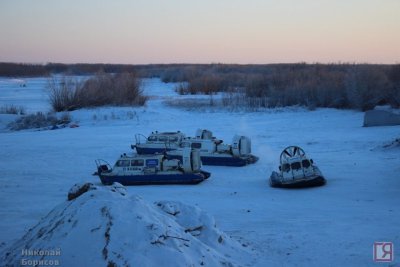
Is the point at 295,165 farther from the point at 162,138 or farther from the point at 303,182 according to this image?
the point at 162,138

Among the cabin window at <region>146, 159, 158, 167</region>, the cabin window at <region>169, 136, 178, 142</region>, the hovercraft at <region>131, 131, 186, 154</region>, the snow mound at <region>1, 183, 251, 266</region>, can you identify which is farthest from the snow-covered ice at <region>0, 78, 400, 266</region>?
the cabin window at <region>169, 136, 178, 142</region>

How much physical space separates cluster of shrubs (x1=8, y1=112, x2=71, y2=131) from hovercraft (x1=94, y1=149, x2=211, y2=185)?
19.6m

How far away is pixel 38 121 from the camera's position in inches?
1465

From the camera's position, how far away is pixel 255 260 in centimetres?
827

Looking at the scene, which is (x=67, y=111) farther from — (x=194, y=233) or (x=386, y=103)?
(x=194, y=233)

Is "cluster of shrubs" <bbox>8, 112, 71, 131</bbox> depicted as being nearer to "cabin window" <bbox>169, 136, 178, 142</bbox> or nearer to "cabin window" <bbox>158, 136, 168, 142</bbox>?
"cabin window" <bbox>158, 136, 168, 142</bbox>

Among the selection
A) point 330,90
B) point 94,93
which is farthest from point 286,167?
point 94,93

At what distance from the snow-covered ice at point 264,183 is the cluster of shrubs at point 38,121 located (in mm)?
1330

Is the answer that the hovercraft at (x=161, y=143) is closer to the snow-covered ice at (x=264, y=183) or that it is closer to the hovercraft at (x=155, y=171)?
the snow-covered ice at (x=264, y=183)

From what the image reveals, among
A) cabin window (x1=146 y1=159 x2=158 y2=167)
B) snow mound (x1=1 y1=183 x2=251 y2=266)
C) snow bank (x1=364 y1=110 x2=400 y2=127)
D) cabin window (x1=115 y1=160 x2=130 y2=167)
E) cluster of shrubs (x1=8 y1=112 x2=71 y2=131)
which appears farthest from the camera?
cluster of shrubs (x1=8 y1=112 x2=71 y2=131)

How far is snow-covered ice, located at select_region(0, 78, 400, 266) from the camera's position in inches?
380

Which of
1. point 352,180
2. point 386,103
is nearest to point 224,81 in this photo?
point 386,103

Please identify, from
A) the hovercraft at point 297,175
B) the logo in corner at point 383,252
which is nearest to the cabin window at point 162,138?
the hovercraft at point 297,175

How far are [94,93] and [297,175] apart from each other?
99.5 feet
